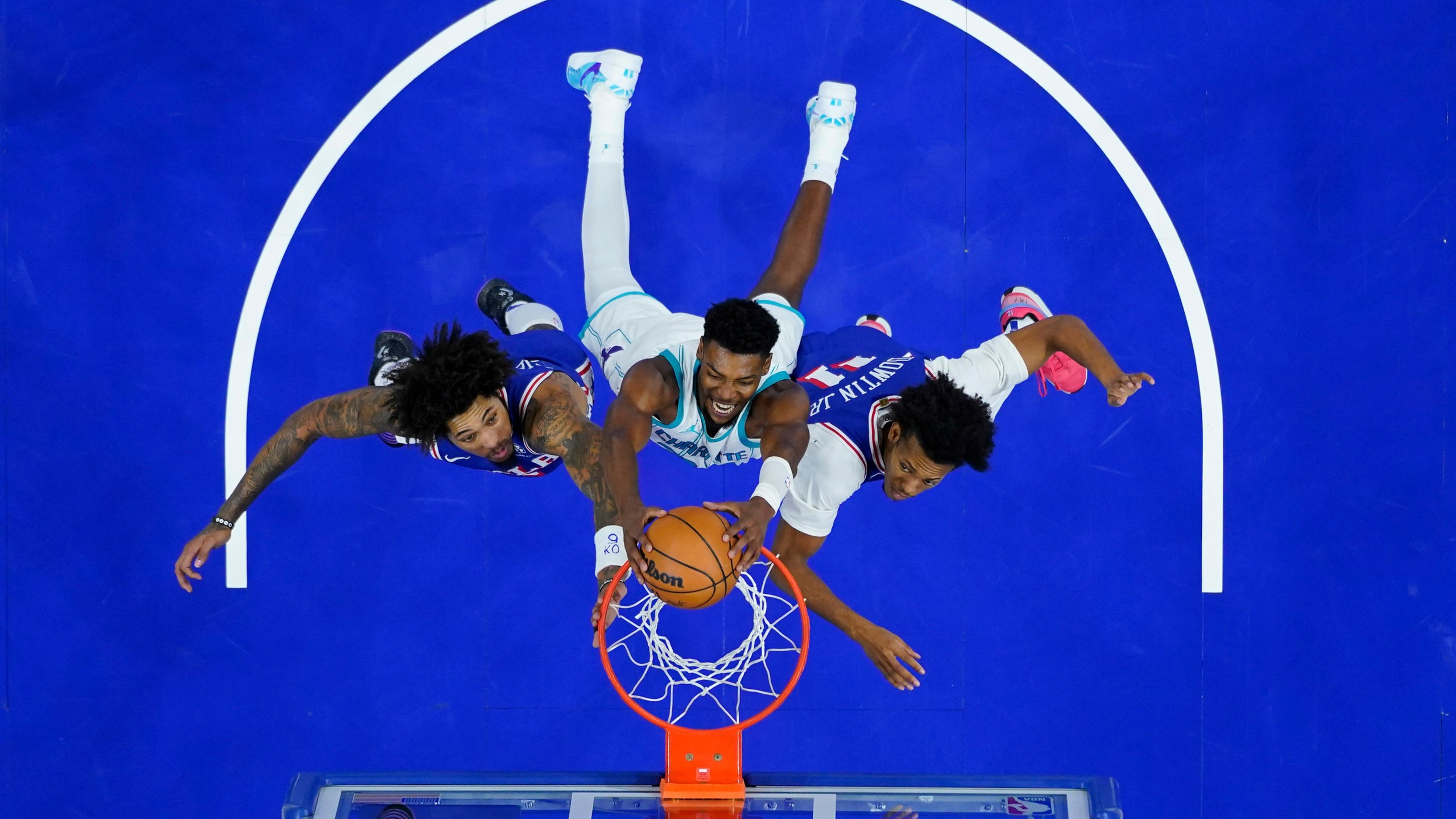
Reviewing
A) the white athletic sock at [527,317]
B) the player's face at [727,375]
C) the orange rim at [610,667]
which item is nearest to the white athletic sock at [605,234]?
the white athletic sock at [527,317]

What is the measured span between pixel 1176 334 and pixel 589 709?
Answer: 4.54 m

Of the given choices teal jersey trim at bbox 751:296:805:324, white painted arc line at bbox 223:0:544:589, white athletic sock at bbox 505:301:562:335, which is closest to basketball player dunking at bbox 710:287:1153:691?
teal jersey trim at bbox 751:296:805:324

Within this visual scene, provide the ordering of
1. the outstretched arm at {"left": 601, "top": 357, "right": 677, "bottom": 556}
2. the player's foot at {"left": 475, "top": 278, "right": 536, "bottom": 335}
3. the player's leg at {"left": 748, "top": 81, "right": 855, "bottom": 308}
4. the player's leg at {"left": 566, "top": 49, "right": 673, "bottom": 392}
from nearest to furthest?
the outstretched arm at {"left": 601, "top": 357, "right": 677, "bottom": 556}, the player's leg at {"left": 566, "top": 49, "right": 673, "bottom": 392}, the player's leg at {"left": 748, "top": 81, "right": 855, "bottom": 308}, the player's foot at {"left": 475, "top": 278, "right": 536, "bottom": 335}

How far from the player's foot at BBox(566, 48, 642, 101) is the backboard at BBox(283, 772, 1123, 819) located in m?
3.95

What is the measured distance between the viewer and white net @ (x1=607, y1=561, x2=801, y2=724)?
20.3 feet

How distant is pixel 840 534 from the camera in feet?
22.5

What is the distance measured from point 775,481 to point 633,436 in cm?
66

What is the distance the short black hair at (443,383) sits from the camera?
4.79 m

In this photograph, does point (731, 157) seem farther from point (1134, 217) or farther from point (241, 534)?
point (241, 534)

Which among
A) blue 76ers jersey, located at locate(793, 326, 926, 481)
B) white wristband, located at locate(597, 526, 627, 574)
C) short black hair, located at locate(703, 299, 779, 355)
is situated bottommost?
white wristband, located at locate(597, 526, 627, 574)

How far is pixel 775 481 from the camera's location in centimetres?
452

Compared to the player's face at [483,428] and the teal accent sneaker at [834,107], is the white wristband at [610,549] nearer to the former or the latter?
the player's face at [483,428]

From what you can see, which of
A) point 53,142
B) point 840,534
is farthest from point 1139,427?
point 53,142

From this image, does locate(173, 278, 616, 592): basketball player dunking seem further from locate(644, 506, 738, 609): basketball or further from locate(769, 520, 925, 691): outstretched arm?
locate(769, 520, 925, 691): outstretched arm
